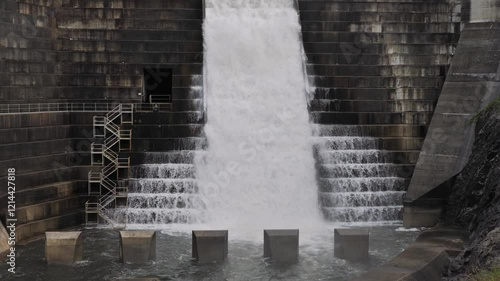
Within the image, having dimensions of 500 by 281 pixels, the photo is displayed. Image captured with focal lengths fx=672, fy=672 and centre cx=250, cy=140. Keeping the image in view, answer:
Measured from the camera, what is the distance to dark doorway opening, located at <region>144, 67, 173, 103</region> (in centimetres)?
3014

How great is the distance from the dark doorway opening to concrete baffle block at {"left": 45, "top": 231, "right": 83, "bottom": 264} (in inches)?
418

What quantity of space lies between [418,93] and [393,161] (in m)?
3.84

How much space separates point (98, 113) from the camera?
28.0 meters

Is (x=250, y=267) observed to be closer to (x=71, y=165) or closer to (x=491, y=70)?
(x=71, y=165)

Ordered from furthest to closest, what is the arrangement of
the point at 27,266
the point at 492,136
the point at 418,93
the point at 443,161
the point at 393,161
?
1. the point at 418,93
2. the point at 393,161
3. the point at 443,161
4. the point at 492,136
5. the point at 27,266

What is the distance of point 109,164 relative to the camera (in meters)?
27.1

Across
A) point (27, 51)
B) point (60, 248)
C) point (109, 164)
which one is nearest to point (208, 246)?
point (60, 248)

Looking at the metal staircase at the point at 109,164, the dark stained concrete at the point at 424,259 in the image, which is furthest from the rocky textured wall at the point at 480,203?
the metal staircase at the point at 109,164

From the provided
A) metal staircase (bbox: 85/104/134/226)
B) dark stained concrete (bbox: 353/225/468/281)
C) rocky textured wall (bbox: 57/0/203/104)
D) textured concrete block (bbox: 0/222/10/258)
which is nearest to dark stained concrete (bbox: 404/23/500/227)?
dark stained concrete (bbox: 353/225/468/281)

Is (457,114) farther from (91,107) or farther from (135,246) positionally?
(91,107)

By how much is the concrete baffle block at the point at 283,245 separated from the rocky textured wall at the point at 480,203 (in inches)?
190

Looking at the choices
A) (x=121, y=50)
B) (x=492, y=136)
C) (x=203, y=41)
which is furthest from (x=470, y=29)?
(x=121, y=50)

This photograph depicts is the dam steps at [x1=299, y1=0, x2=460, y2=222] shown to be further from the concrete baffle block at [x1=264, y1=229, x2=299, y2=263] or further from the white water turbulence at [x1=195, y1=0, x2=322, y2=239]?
the concrete baffle block at [x1=264, y1=229, x2=299, y2=263]

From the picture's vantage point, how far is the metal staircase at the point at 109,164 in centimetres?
2622
